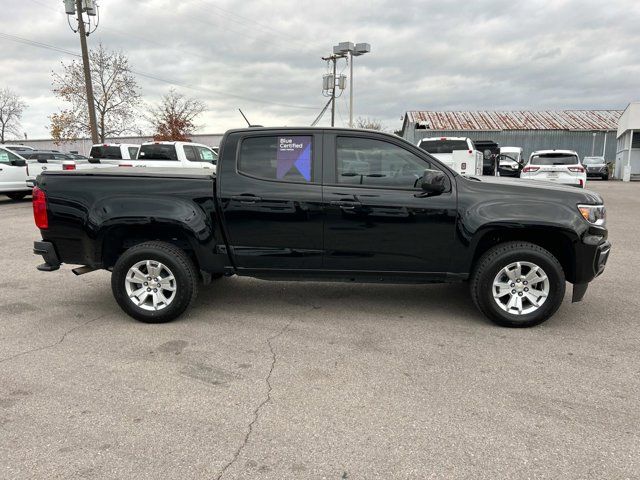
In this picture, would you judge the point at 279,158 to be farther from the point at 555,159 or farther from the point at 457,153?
the point at 555,159

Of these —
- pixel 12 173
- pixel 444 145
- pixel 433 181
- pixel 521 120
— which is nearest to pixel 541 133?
pixel 521 120

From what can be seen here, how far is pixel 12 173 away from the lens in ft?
47.2

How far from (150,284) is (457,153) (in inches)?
466

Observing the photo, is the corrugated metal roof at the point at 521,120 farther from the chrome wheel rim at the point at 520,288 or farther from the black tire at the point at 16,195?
the chrome wheel rim at the point at 520,288

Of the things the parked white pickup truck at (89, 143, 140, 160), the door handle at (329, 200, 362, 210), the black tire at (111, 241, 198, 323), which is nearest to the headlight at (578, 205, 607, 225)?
the door handle at (329, 200, 362, 210)

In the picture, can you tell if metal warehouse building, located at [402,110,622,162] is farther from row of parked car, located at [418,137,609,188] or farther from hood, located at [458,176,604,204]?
hood, located at [458,176,604,204]

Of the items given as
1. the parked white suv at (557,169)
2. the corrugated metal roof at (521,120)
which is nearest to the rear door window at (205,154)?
the parked white suv at (557,169)

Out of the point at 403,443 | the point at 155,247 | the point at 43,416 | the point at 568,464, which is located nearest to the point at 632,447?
the point at 568,464

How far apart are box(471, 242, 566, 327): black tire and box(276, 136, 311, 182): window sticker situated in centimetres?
184

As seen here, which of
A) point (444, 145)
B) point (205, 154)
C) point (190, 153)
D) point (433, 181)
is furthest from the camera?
point (444, 145)

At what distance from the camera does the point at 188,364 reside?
3.72 m

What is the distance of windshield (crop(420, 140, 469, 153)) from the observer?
1516 centimetres

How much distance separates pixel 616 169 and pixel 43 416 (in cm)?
3793

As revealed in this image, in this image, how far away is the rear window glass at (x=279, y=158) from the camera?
14.9 feet
